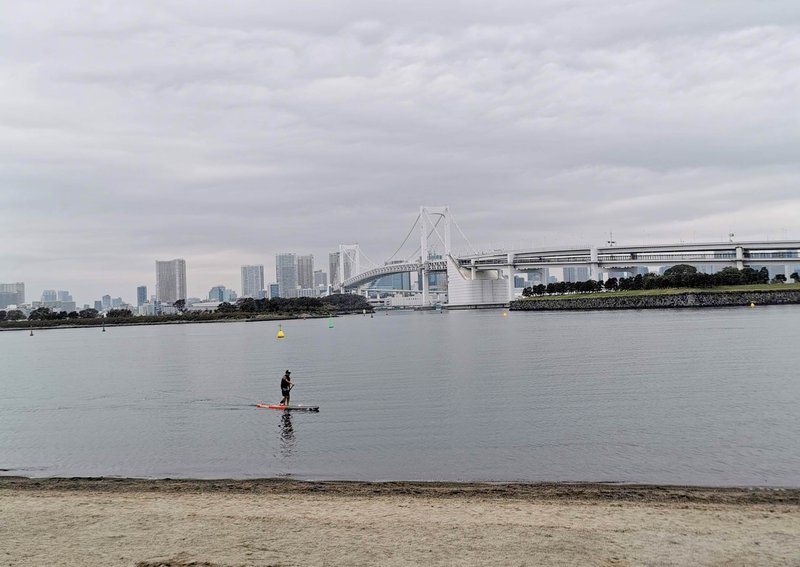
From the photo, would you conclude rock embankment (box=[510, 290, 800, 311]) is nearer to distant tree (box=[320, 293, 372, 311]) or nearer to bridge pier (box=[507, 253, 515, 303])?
bridge pier (box=[507, 253, 515, 303])

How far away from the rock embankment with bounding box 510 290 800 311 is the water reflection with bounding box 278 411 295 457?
66273 mm

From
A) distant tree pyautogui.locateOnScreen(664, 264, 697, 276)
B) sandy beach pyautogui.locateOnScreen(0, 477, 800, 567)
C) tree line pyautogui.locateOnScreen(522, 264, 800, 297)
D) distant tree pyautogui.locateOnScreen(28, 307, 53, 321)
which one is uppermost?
distant tree pyautogui.locateOnScreen(664, 264, 697, 276)

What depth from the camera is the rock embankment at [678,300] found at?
6975cm

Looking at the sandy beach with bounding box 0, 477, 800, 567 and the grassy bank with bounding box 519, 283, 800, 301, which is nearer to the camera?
the sandy beach with bounding box 0, 477, 800, 567

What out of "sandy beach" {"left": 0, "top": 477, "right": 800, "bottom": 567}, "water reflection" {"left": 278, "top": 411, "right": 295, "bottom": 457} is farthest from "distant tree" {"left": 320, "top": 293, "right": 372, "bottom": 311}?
"sandy beach" {"left": 0, "top": 477, "right": 800, "bottom": 567}

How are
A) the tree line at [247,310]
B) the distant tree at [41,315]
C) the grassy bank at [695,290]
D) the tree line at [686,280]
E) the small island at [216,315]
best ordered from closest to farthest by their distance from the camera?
the grassy bank at [695,290] < the tree line at [686,280] < the small island at [216,315] < the tree line at [247,310] < the distant tree at [41,315]

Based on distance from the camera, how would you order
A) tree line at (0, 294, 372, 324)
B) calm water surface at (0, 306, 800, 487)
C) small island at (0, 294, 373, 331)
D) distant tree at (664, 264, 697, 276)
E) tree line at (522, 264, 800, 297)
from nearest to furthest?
1. calm water surface at (0, 306, 800, 487)
2. tree line at (522, 264, 800, 297)
3. distant tree at (664, 264, 697, 276)
4. small island at (0, 294, 373, 331)
5. tree line at (0, 294, 372, 324)

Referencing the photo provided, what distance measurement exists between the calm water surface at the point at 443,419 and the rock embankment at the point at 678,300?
46033 millimetres

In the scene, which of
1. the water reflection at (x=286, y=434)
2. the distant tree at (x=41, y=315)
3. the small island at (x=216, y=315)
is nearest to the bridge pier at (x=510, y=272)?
the small island at (x=216, y=315)

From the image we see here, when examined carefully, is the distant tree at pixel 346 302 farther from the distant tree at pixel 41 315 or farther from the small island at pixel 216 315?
the distant tree at pixel 41 315

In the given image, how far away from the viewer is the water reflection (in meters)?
11.6

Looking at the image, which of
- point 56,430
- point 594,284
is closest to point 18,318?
point 594,284

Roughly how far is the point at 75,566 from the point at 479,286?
353 ft

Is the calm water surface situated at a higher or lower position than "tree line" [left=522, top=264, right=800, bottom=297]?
lower
